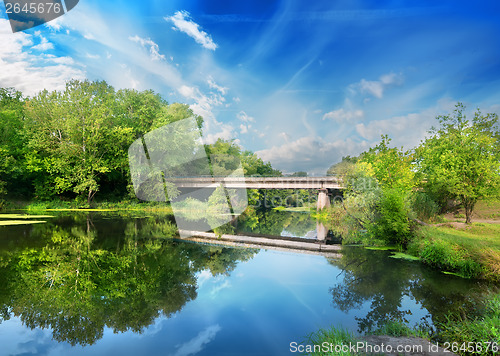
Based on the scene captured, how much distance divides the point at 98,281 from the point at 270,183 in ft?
119

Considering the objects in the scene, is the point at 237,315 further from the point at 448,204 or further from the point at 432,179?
the point at 448,204

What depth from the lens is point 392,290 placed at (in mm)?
9445

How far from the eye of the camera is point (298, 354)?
18.7ft

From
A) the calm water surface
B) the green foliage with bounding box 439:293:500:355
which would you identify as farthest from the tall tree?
the green foliage with bounding box 439:293:500:355

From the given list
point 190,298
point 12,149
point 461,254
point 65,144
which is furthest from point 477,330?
point 12,149

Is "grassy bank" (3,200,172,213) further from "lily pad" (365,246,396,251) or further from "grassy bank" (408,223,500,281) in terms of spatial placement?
"grassy bank" (408,223,500,281)

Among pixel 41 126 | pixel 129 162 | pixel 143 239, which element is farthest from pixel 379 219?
pixel 41 126

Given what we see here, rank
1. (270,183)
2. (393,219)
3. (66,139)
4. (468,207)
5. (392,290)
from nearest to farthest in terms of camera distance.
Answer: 1. (392,290)
2. (393,219)
3. (468,207)
4. (66,139)
5. (270,183)

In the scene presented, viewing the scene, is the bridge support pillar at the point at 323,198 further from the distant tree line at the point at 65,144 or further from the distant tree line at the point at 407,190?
the distant tree line at the point at 65,144

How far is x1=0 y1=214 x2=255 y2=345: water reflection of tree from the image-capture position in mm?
6805

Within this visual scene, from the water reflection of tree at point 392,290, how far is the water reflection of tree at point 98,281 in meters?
5.00

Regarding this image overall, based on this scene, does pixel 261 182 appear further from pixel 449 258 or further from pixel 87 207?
pixel 449 258

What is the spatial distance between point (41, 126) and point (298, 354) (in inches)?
1755

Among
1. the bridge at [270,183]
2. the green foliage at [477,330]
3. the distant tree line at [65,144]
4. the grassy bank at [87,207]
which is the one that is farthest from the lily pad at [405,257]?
the distant tree line at [65,144]
